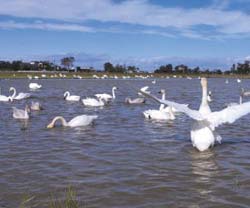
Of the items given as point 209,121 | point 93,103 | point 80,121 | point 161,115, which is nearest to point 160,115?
point 161,115

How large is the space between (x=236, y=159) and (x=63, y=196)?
4.64 m

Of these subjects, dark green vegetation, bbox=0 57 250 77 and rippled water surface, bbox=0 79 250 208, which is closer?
rippled water surface, bbox=0 79 250 208

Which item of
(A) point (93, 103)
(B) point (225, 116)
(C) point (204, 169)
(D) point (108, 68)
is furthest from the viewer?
(D) point (108, 68)

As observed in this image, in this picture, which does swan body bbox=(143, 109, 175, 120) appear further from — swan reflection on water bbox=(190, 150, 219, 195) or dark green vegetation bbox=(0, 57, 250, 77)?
dark green vegetation bbox=(0, 57, 250, 77)

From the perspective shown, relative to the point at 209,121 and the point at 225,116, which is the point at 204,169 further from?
the point at 225,116

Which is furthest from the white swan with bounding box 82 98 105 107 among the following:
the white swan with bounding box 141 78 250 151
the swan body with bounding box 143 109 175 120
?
the white swan with bounding box 141 78 250 151

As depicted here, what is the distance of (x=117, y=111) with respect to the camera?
2536cm

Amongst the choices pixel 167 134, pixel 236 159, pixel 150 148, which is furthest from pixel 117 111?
pixel 236 159

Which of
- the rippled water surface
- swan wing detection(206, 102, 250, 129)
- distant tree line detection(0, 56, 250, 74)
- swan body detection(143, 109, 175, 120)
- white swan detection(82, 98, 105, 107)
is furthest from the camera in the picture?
distant tree line detection(0, 56, 250, 74)

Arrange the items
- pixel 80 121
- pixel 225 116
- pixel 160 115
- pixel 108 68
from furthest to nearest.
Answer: pixel 108 68
pixel 160 115
pixel 80 121
pixel 225 116

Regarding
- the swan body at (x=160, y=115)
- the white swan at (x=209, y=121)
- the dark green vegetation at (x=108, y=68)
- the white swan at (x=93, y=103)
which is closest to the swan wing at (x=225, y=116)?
the white swan at (x=209, y=121)

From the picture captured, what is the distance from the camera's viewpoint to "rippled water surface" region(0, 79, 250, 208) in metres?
9.20

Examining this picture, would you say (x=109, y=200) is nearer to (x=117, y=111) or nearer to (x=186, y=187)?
(x=186, y=187)

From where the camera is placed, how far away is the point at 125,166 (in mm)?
11531
